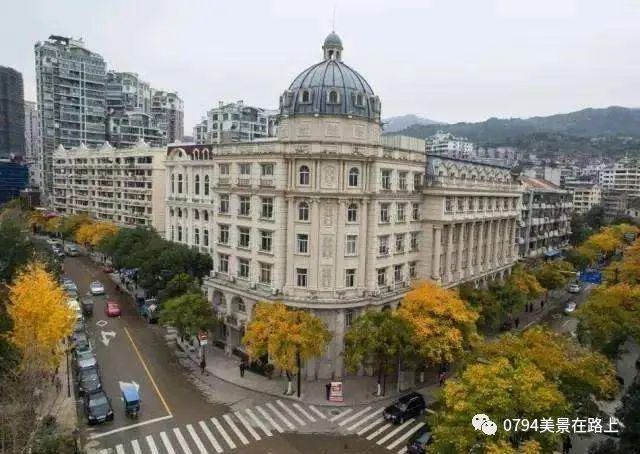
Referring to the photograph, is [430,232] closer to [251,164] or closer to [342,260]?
[342,260]

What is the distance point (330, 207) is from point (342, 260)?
193 inches

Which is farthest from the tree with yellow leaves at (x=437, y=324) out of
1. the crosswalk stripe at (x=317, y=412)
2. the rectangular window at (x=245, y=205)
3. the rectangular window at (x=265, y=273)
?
the rectangular window at (x=245, y=205)

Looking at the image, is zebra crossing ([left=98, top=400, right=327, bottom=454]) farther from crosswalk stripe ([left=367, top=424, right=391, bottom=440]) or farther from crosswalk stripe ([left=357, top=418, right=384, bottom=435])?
crosswalk stripe ([left=367, top=424, right=391, bottom=440])

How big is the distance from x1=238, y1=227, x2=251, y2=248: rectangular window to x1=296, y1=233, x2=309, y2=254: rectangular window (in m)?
6.72

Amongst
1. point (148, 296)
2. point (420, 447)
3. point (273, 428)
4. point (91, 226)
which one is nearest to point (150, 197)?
point (91, 226)

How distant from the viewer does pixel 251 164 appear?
4475 cm

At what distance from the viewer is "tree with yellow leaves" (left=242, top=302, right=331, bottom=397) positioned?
35.2 m

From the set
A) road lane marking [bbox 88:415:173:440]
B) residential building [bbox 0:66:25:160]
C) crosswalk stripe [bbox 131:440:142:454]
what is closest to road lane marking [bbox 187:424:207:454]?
road lane marking [bbox 88:415:173:440]

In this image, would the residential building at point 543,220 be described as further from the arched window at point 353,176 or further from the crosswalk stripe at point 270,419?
the crosswalk stripe at point 270,419

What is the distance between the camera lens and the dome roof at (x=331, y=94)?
1663 inches

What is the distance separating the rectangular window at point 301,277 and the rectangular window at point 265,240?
12.3 feet

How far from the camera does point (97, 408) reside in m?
33.3

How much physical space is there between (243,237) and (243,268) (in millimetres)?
3184

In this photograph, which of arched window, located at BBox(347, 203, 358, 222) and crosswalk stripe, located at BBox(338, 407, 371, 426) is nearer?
crosswalk stripe, located at BBox(338, 407, 371, 426)
